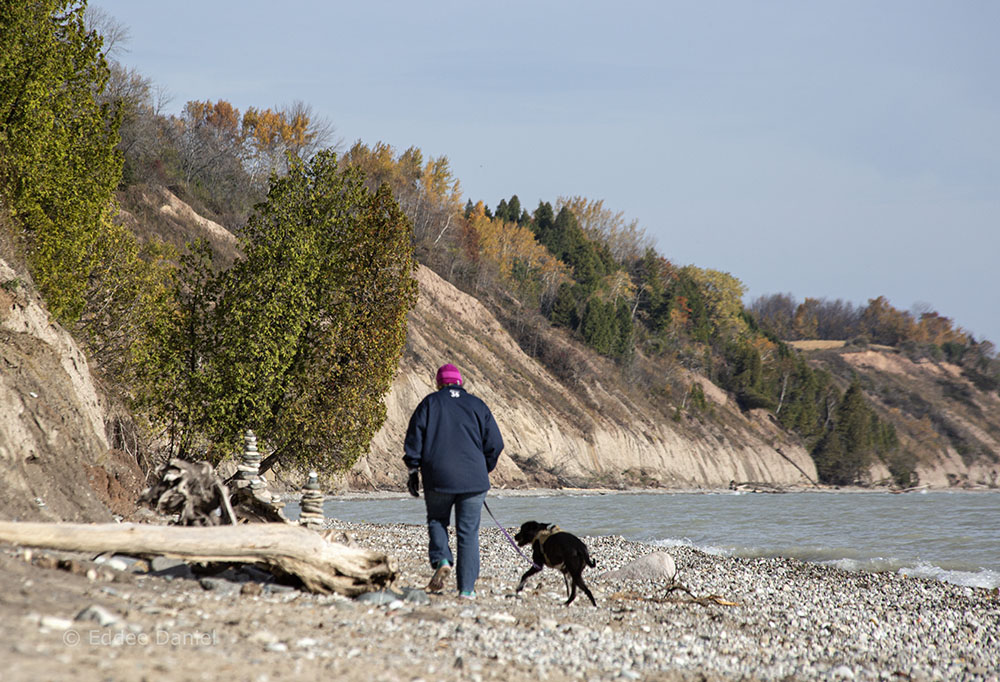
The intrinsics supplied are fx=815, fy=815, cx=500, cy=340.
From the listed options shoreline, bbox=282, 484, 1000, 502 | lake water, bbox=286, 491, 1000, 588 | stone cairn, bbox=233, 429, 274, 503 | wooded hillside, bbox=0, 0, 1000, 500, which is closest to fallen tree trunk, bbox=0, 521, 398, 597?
stone cairn, bbox=233, 429, 274, 503

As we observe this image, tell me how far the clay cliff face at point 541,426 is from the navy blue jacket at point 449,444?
32569mm

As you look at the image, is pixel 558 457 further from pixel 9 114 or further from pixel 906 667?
pixel 906 667

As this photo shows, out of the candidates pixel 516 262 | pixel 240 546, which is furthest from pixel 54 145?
pixel 516 262

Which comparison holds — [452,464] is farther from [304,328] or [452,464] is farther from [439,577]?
[304,328]

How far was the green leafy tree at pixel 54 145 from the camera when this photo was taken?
46.9 ft

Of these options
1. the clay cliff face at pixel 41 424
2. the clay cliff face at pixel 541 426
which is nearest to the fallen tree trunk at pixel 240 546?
the clay cliff face at pixel 41 424

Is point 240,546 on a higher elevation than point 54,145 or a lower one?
lower

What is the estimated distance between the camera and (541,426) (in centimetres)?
5316

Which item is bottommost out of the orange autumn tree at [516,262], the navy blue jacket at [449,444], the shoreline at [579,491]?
the shoreline at [579,491]

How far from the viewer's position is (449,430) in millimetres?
7277

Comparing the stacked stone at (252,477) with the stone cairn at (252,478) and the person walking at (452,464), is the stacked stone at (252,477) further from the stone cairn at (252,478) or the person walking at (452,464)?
the person walking at (452,464)

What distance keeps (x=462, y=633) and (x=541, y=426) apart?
157 feet

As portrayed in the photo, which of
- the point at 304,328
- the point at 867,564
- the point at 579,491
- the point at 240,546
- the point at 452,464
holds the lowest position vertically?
the point at 579,491

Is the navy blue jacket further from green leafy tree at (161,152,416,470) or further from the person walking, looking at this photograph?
green leafy tree at (161,152,416,470)
